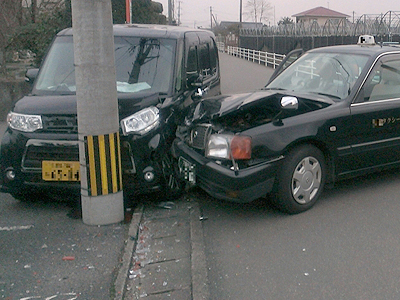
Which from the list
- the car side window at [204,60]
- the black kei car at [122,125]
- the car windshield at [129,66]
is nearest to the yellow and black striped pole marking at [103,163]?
the black kei car at [122,125]

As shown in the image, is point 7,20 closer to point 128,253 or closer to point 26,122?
point 26,122

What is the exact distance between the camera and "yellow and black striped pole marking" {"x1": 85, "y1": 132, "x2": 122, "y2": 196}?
4426 millimetres

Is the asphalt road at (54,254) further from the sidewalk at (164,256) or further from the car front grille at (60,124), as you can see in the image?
the car front grille at (60,124)

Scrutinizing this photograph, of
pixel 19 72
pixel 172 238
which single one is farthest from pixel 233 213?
pixel 19 72

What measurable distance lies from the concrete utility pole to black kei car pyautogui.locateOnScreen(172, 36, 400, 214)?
81cm

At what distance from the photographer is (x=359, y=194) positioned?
5504 mm

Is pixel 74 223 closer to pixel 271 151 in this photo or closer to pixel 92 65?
pixel 92 65

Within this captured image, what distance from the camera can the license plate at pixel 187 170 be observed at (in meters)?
4.77

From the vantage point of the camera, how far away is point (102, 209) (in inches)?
182

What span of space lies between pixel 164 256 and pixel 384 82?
129 inches

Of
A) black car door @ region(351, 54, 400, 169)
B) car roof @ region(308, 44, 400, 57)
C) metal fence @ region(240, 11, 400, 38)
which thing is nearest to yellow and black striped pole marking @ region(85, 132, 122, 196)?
black car door @ region(351, 54, 400, 169)

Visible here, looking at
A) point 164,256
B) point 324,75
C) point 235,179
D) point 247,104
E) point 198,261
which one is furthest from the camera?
point 324,75

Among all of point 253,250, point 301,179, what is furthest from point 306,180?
point 253,250

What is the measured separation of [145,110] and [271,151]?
1.37 meters
